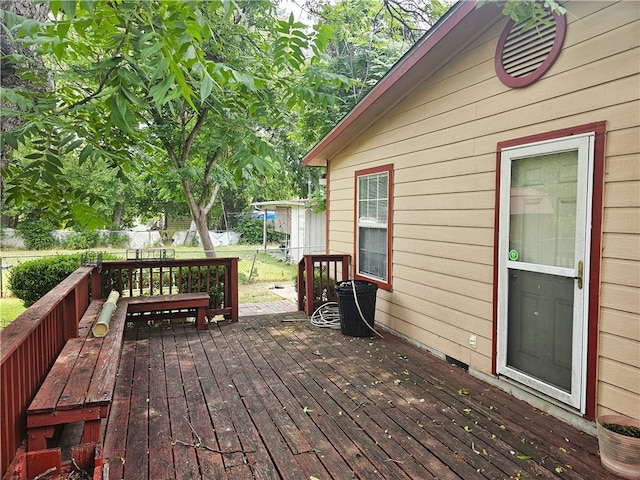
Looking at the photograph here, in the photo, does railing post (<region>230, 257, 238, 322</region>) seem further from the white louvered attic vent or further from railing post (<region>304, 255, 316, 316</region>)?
the white louvered attic vent

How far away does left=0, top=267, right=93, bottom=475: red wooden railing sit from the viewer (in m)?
1.87

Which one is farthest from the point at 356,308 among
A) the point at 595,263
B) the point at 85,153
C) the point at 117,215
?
the point at 117,215

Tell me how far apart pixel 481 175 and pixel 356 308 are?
6.79 feet

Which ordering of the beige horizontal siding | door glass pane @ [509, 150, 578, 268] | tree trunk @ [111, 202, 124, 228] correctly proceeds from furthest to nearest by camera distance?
1. tree trunk @ [111, 202, 124, 228]
2. door glass pane @ [509, 150, 578, 268]
3. the beige horizontal siding

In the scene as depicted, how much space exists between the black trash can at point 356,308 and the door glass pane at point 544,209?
1.97 m

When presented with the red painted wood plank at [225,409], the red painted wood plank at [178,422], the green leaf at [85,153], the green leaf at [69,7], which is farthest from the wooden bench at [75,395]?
the green leaf at [69,7]

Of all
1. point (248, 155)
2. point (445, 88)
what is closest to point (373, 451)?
point (248, 155)

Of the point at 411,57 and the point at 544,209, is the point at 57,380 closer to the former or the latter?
the point at 544,209

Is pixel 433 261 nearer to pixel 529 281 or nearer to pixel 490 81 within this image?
pixel 529 281

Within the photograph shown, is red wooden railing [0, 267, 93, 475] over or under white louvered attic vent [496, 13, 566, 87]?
under

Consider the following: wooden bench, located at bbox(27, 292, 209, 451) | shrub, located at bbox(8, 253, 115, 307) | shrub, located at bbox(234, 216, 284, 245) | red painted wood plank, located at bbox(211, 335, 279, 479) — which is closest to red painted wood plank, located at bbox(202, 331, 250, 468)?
red painted wood plank, located at bbox(211, 335, 279, 479)

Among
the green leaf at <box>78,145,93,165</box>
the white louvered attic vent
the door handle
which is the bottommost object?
the door handle

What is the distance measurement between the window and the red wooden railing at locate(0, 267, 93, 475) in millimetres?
3353

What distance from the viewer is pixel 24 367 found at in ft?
7.51
